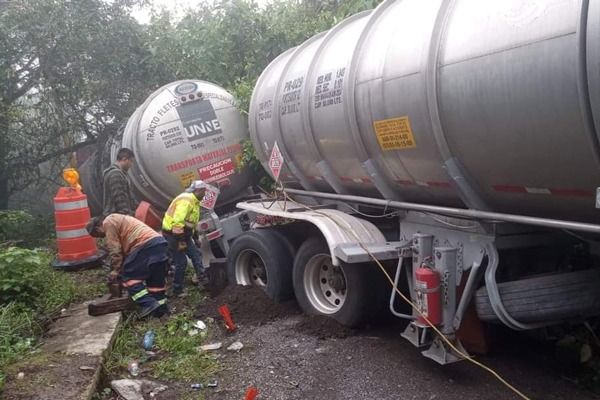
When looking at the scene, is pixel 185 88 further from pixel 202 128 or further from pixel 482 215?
pixel 482 215

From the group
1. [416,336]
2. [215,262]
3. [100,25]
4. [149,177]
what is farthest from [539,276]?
[100,25]

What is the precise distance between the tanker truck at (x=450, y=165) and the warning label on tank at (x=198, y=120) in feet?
7.80

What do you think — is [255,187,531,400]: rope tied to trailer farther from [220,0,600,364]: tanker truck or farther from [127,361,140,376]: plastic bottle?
[127,361,140,376]: plastic bottle

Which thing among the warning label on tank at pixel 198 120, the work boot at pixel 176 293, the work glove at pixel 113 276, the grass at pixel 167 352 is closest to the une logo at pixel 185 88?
the warning label on tank at pixel 198 120

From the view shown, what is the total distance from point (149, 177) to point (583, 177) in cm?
597

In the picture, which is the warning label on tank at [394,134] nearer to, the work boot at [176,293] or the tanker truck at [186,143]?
the work boot at [176,293]

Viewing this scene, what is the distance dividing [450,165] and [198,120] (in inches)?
190

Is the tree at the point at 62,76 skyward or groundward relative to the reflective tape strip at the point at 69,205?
skyward

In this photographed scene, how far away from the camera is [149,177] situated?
752 centimetres

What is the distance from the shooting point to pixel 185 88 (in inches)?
300

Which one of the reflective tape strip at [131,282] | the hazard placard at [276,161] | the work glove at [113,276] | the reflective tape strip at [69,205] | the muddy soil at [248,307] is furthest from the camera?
the reflective tape strip at [69,205]

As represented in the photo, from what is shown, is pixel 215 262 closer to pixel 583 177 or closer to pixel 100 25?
pixel 583 177

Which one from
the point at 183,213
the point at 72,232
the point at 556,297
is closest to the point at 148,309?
the point at 183,213

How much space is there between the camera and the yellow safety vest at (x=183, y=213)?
6.23 metres
